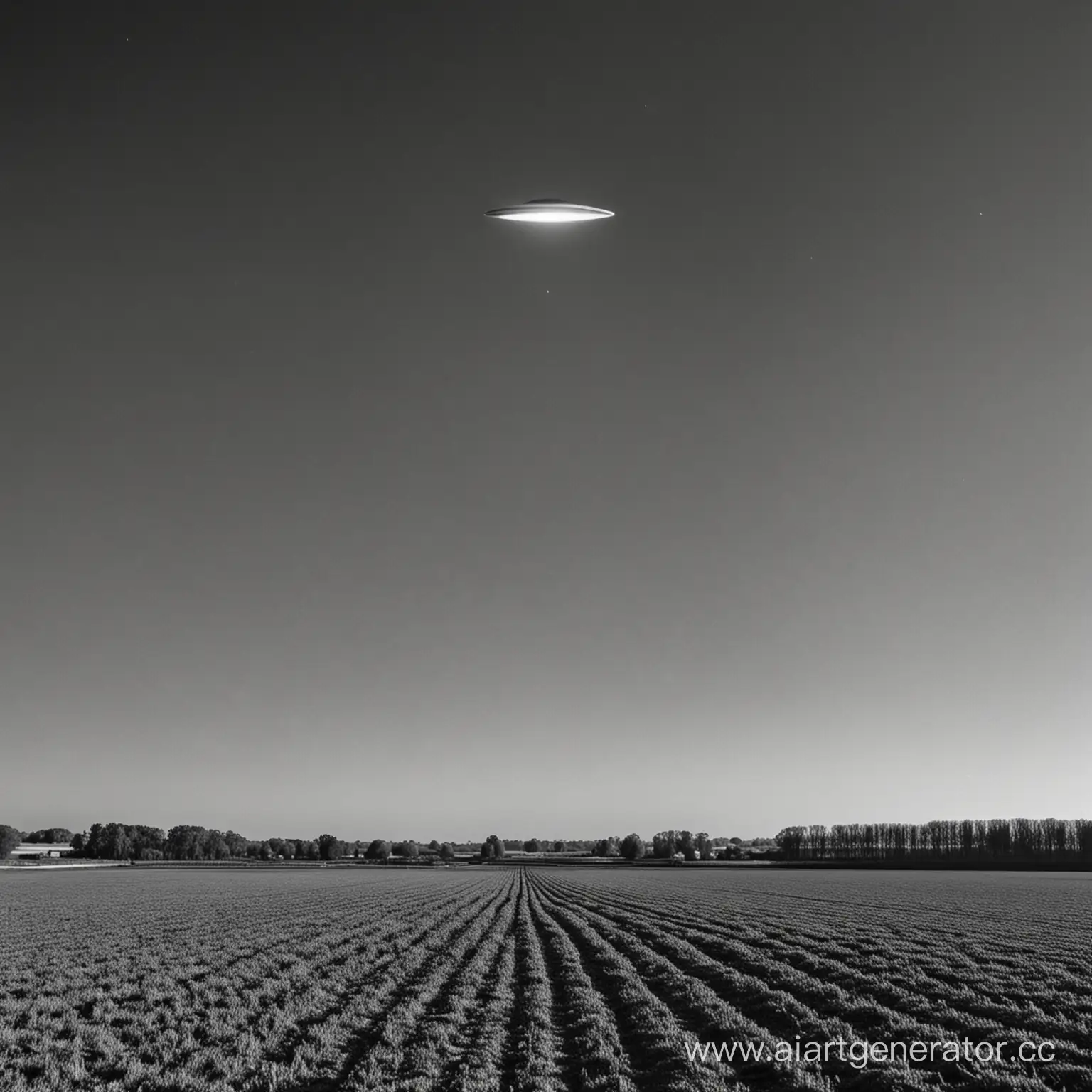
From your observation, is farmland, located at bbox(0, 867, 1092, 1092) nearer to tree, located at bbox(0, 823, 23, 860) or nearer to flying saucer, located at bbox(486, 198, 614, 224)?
flying saucer, located at bbox(486, 198, 614, 224)

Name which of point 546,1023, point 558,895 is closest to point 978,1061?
point 546,1023

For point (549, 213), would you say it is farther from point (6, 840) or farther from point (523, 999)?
point (6, 840)

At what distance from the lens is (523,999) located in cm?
1894

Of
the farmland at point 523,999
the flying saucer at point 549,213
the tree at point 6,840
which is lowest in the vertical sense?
the tree at point 6,840

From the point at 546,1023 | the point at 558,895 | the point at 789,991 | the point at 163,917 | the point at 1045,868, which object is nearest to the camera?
the point at 546,1023

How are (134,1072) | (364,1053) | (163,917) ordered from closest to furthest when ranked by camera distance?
(134,1072) → (364,1053) → (163,917)

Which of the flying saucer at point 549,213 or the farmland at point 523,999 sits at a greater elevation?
the flying saucer at point 549,213

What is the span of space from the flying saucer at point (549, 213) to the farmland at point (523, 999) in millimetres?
12935

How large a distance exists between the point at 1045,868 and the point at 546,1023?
15690 cm

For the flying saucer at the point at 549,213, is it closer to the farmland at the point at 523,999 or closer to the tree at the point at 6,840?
the farmland at the point at 523,999

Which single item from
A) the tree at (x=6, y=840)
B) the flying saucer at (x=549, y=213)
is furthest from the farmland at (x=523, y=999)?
the tree at (x=6, y=840)

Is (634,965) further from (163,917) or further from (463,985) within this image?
(163,917)

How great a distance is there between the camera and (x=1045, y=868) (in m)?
141

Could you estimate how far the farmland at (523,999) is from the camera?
43.3ft
